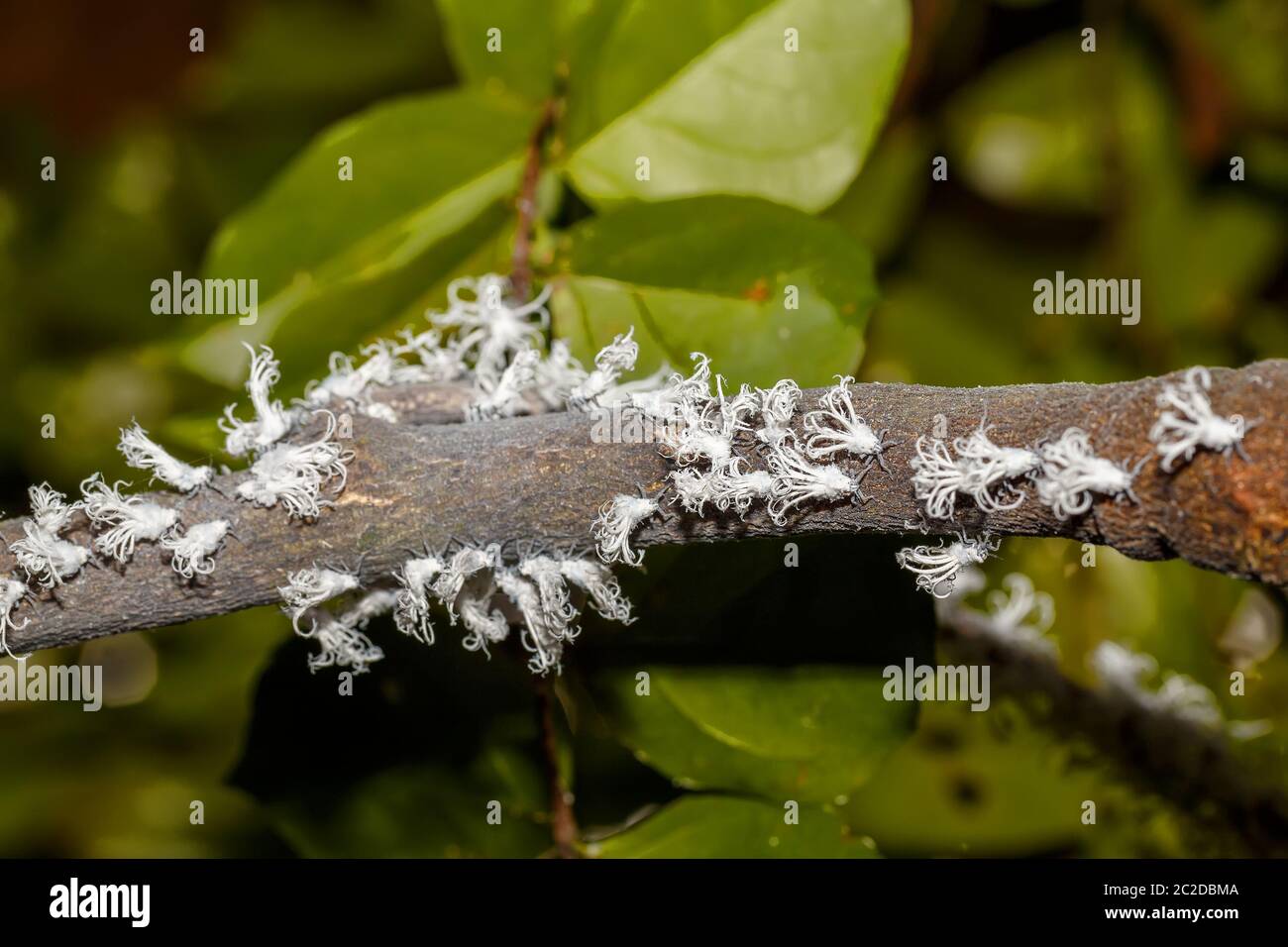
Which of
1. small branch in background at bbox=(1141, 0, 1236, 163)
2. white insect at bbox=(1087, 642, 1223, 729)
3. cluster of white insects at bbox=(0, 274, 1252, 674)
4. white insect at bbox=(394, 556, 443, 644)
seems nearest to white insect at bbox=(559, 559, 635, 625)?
cluster of white insects at bbox=(0, 274, 1252, 674)

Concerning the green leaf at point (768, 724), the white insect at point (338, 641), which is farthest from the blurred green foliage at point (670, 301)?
the white insect at point (338, 641)

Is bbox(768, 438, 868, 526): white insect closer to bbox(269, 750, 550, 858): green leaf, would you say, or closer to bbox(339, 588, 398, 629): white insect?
bbox(339, 588, 398, 629): white insect

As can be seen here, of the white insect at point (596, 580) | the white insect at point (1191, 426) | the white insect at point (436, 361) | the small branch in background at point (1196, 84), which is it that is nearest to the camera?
the white insect at point (1191, 426)

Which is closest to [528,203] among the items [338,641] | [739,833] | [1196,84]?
[338,641]

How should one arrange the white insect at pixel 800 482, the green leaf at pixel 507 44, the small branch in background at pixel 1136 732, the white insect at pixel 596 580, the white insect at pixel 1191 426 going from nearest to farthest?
the white insect at pixel 1191 426, the white insect at pixel 800 482, the white insect at pixel 596 580, the green leaf at pixel 507 44, the small branch in background at pixel 1136 732

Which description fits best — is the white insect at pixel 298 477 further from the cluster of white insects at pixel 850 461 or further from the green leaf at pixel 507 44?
the green leaf at pixel 507 44

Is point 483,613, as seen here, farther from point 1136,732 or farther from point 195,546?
point 1136,732
